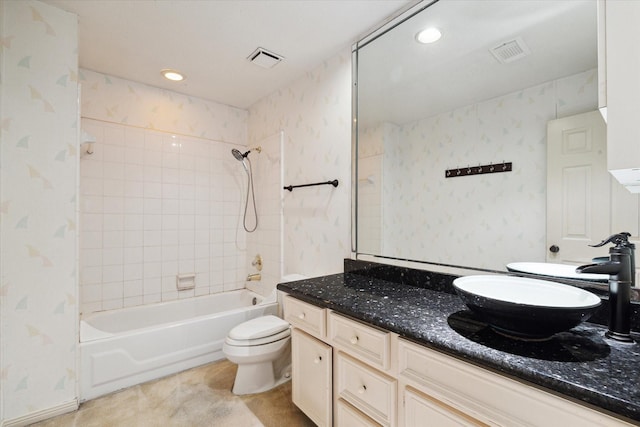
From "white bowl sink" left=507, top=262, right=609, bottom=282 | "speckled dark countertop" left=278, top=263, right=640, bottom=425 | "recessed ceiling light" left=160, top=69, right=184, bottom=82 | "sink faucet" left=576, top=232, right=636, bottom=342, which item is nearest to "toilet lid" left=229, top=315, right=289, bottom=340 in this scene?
"speckled dark countertop" left=278, top=263, right=640, bottom=425

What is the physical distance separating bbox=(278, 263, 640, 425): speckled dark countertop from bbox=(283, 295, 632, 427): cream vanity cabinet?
0.05 metres

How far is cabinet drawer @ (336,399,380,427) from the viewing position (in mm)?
1198

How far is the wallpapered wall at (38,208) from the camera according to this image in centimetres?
161

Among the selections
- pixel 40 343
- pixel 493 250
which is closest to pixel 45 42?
pixel 40 343

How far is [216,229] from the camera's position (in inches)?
122

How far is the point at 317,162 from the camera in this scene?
7.64 ft

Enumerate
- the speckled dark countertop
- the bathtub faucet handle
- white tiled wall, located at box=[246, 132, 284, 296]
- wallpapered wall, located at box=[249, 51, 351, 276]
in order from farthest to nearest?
1. the bathtub faucet handle
2. white tiled wall, located at box=[246, 132, 284, 296]
3. wallpapered wall, located at box=[249, 51, 351, 276]
4. the speckled dark countertop

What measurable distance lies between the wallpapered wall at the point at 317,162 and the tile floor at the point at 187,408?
93cm

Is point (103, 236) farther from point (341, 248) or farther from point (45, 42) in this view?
point (341, 248)

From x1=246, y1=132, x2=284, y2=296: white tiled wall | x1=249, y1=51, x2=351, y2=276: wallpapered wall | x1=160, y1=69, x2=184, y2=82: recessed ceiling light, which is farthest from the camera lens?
x1=246, y1=132, x2=284, y2=296: white tiled wall

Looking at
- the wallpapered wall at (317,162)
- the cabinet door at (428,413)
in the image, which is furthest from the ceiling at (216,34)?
the cabinet door at (428,413)

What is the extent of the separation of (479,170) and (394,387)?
1.07 m

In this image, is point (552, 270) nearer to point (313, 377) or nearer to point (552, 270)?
point (552, 270)

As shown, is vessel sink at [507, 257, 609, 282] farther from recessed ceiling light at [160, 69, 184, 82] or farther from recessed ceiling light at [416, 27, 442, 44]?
recessed ceiling light at [160, 69, 184, 82]
